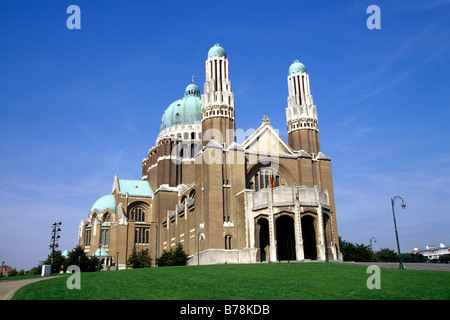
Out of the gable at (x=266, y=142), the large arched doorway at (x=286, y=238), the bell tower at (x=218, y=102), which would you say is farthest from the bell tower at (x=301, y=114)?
the large arched doorway at (x=286, y=238)

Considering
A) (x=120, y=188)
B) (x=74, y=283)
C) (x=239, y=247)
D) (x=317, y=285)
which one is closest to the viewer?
(x=317, y=285)

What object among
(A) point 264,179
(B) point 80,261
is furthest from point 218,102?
(B) point 80,261

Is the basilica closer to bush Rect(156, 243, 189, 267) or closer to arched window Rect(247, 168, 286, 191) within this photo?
arched window Rect(247, 168, 286, 191)

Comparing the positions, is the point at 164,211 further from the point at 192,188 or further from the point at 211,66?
the point at 211,66

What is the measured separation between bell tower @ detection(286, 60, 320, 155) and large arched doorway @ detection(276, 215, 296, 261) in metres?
11.7

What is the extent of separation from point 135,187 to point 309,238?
3600cm

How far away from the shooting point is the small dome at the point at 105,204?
2832 inches

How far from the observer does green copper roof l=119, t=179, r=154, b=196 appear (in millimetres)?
72787

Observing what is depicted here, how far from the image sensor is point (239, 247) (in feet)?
155

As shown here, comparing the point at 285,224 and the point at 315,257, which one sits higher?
the point at 285,224

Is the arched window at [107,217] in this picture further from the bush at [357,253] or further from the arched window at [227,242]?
the bush at [357,253]

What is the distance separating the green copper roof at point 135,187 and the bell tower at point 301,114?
28.3 m

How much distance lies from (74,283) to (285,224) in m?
32.5
